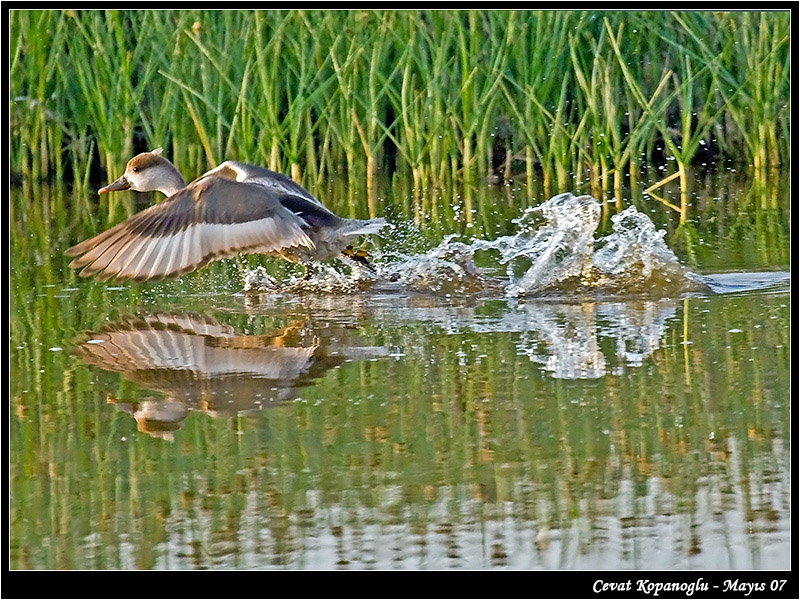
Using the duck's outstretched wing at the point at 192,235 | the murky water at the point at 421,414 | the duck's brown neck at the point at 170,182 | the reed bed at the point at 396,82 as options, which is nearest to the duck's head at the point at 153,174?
the duck's brown neck at the point at 170,182

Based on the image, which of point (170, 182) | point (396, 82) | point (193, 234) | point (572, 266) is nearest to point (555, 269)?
point (572, 266)

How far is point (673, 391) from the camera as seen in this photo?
13.8 ft

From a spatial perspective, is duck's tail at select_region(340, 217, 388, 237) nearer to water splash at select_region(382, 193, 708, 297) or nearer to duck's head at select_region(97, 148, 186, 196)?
water splash at select_region(382, 193, 708, 297)

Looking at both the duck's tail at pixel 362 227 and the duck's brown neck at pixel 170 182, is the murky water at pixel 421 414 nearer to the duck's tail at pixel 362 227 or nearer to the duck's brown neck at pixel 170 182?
the duck's tail at pixel 362 227

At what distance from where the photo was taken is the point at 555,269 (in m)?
6.12

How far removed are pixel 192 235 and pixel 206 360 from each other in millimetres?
996

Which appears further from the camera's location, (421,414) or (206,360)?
(206,360)

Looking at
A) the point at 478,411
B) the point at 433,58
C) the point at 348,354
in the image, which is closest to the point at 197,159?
the point at 433,58

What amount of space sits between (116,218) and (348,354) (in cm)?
456

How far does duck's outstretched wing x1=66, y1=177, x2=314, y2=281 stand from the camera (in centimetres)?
568

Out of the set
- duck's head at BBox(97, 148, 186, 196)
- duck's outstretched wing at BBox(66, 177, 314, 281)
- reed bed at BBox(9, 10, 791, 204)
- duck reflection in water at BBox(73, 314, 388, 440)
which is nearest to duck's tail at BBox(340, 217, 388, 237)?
duck's outstretched wing at BBox(66, 177, 314, 281)

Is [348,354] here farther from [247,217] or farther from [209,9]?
[209,9]

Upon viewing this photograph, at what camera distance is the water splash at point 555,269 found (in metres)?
6.01

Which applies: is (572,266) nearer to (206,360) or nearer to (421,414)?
(206,360)
